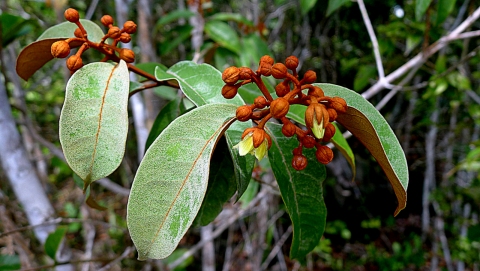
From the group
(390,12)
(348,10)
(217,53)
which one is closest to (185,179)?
(217,53)

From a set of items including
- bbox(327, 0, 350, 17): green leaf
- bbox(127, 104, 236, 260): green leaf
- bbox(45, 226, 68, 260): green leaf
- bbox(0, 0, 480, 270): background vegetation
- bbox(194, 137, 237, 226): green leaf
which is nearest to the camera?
bbox(127, 104, 236, 260): green leaf

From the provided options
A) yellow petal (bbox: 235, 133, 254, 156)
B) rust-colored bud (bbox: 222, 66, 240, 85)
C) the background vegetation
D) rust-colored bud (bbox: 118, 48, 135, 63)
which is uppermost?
rust-colored bud (bbox: 222, 66, 240, 85)

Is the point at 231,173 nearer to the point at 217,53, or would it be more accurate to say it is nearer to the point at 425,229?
the point at 217,53

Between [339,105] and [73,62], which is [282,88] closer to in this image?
[339,105]

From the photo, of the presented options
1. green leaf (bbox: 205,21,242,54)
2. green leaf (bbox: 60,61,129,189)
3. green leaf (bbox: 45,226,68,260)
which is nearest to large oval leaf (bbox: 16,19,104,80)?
green leaf (bbox: 60,61,129,189)

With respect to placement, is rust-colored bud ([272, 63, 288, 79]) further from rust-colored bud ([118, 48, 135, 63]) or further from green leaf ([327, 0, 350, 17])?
green leaf ([327, 0, 350, 17])

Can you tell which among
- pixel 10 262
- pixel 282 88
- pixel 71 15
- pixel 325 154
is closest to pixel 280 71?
pixel 282 88
